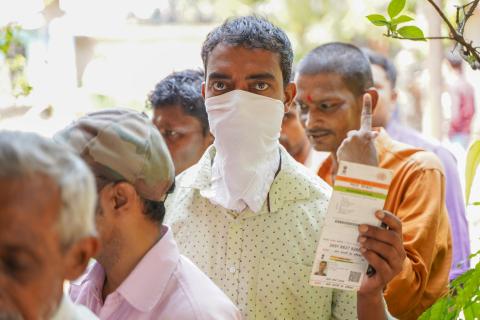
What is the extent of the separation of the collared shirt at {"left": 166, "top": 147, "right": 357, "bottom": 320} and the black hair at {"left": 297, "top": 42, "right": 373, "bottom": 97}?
3.31 ft

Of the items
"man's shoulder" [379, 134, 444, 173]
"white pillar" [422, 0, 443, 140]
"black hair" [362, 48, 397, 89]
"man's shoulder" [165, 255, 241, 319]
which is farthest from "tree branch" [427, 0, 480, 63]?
"white pillar" [422, 0, 443, 140]

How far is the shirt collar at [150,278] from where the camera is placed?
198 centimetres

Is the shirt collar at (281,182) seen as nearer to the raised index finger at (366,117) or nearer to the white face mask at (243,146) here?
the white face mask at (243,146)

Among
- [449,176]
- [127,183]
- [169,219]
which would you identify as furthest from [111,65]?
[127,183]

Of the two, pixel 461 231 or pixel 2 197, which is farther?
pixel 461 231

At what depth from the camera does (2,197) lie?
1330 millimetres

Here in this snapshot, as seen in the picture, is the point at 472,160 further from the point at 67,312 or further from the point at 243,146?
the point at 67,312

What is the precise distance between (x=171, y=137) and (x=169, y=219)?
0.91m

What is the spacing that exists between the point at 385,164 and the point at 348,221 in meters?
1.16

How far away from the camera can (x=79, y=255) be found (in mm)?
1446

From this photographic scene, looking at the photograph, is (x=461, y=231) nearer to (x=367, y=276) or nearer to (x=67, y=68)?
(x=367, y=276)

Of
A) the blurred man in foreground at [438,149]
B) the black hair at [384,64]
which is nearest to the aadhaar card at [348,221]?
the blurred man in foreground at [438,149]

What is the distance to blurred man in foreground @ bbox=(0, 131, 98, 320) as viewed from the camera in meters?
1.33

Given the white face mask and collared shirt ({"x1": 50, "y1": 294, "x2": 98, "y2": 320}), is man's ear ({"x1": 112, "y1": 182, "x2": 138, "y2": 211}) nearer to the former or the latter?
collared shirt ({"x1": 50, "y1": 294, "x2": 98, "y2": 320})
